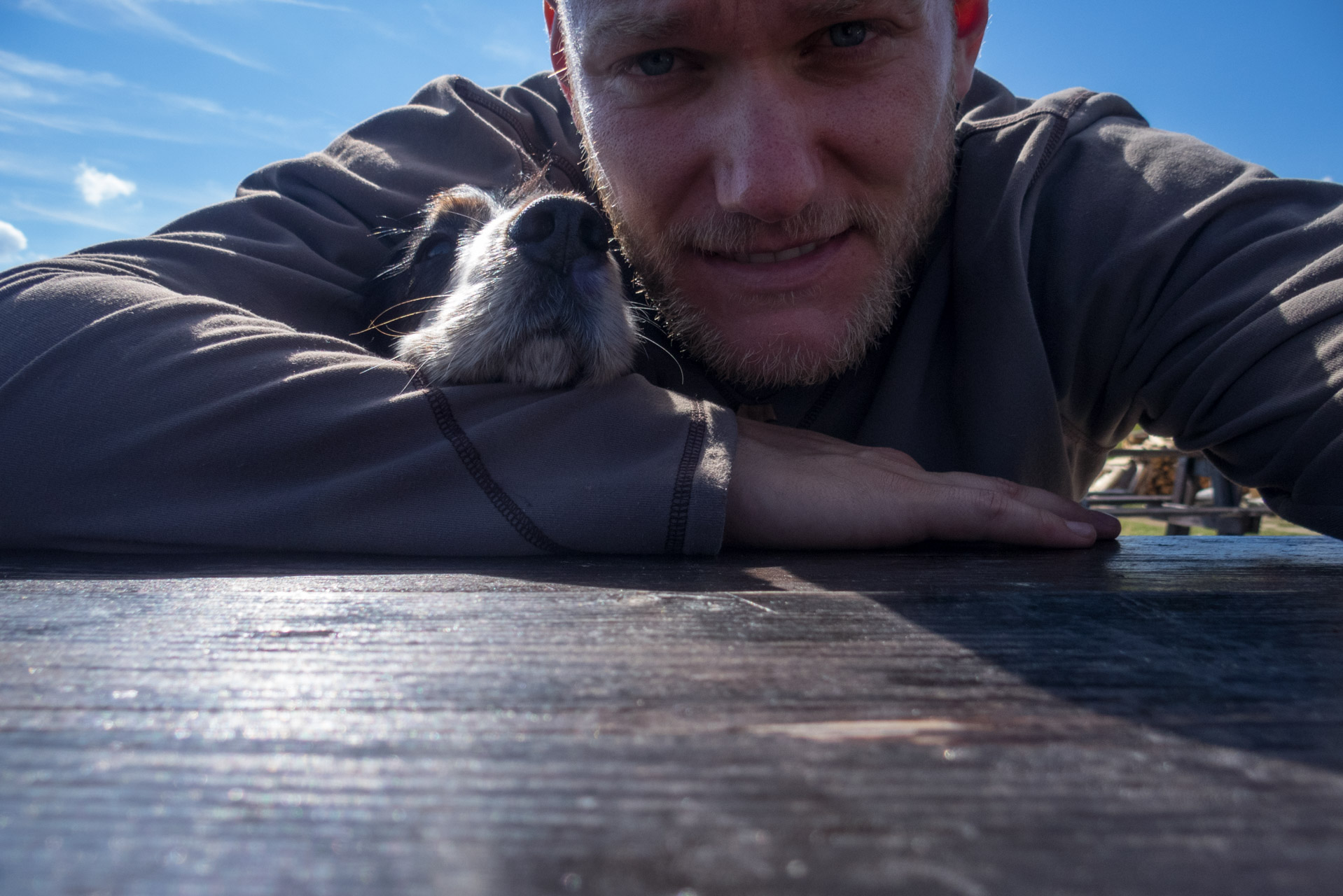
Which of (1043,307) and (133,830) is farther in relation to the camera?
(1043,307)

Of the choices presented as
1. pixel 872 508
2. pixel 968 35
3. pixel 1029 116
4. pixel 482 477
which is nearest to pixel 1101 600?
pixel 872 508

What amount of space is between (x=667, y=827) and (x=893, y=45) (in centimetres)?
199

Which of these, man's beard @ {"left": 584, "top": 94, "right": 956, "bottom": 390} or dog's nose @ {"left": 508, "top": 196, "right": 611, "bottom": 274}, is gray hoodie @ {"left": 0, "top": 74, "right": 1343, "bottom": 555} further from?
dog's nose @ {"left": 508, "top": 196, "right": 611, "bottom": 274}

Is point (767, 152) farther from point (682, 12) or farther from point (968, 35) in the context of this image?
point (968, 35)

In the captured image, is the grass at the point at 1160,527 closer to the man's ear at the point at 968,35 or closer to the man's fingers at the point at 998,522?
the man's ear at the point at 968,35

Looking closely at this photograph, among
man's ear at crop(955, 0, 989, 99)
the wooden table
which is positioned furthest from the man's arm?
man's ear at crop(955, 0, 989, 99)

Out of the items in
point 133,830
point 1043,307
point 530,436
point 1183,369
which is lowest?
point 133,830

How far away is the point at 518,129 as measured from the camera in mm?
3002

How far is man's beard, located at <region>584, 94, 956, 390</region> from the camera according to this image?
2025 millimetres

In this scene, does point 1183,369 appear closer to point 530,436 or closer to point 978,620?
point 978,620

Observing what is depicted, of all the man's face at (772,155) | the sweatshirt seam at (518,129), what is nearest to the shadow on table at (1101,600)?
the man's face at (772,155)

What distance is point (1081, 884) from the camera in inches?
15.1

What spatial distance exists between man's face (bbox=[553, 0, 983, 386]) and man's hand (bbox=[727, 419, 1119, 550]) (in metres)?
0.62

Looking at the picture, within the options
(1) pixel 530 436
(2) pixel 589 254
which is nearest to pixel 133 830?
(1) pixel 530 436
